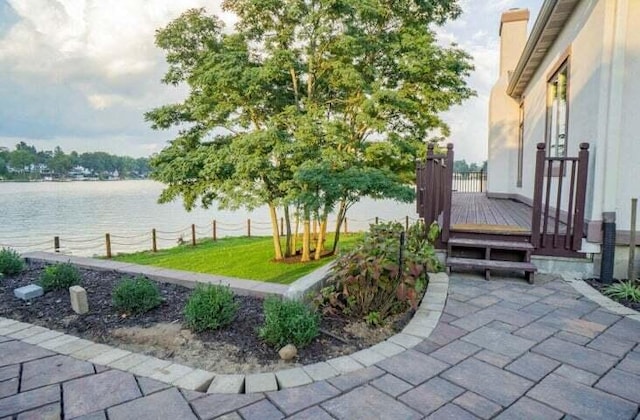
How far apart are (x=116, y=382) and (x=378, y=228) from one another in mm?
3021

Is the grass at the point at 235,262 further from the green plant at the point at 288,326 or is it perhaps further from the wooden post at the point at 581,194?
the green plant at the point at 288,326

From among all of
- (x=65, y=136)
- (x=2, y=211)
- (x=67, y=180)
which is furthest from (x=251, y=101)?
(x=67, y=180)

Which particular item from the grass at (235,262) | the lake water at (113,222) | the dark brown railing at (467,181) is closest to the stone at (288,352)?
the grass at (235,262)

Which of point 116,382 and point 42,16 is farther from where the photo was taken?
point 42,16

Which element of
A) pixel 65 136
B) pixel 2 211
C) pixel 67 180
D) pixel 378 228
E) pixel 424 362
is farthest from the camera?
pixel 67 180

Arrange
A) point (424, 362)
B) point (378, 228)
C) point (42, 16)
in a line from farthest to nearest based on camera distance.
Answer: point (42, 16), point (378, 228), point (424, 362)

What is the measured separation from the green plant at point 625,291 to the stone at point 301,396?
2997mm

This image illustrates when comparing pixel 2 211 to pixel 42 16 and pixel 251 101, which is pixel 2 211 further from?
pixel 251 101

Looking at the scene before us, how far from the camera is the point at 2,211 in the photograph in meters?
14.3

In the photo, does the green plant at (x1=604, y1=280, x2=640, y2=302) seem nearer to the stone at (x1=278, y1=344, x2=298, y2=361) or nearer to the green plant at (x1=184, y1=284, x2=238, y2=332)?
the stone at (x1=278, y1=344, x2=298, y2=361)

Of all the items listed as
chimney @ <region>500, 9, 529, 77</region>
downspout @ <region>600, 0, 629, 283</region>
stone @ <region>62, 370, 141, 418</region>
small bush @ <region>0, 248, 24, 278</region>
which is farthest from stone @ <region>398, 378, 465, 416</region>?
chimney @ <region>500, 9, 529, 77</region>

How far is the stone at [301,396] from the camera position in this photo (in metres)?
1.63

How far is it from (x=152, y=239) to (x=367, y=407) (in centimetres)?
1247

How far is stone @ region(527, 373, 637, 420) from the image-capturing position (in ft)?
5.15
